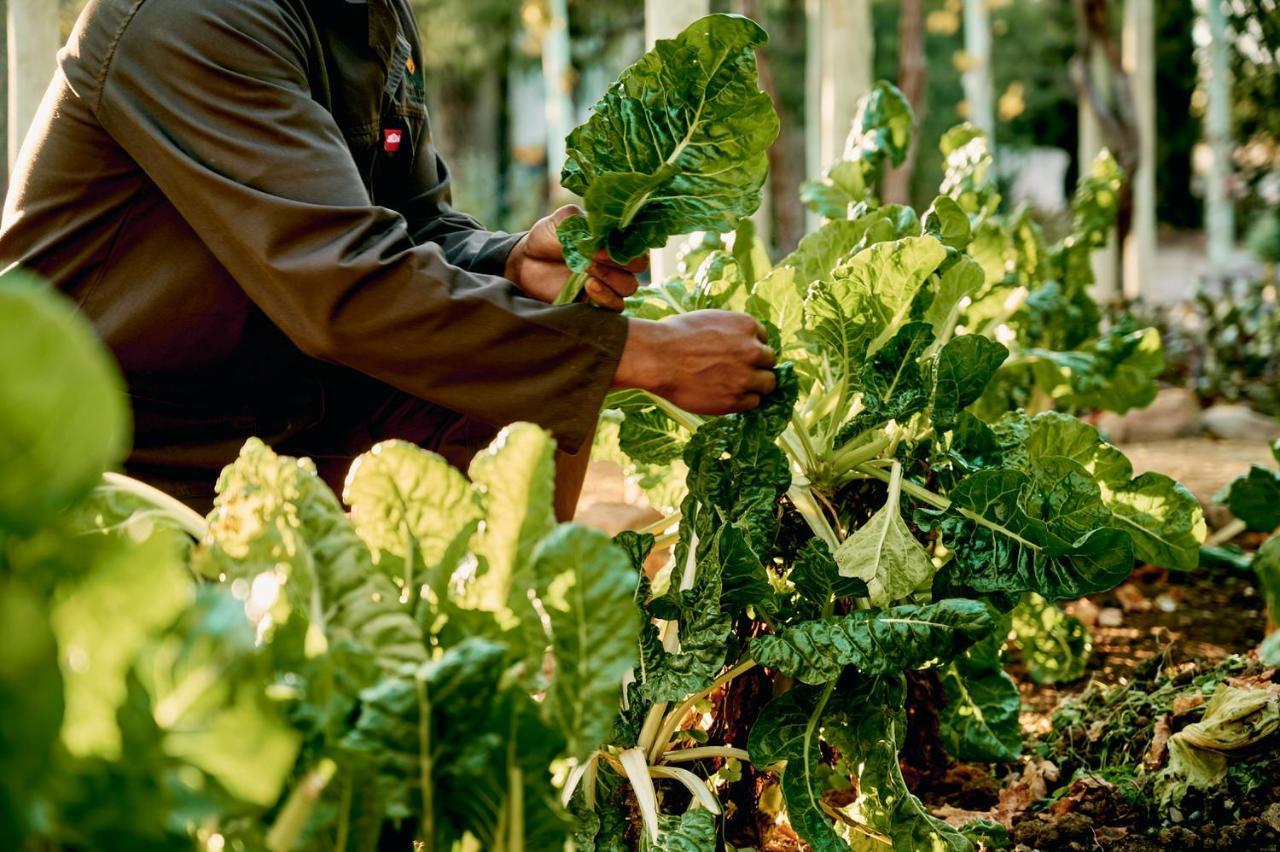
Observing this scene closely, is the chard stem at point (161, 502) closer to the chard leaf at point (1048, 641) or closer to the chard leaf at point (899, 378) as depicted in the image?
the chard leaf at point (899, 378)

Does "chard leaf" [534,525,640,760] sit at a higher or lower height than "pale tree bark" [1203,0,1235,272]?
higher

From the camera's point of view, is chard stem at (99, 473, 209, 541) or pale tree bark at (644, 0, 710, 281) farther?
pale tree bark at (644, 0, 710, 281)

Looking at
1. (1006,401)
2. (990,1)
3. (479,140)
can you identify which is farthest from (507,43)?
(1006,401)

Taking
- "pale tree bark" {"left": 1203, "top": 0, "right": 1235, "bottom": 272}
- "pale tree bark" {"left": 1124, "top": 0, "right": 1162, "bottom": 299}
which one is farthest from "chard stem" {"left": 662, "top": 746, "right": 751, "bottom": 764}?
"pale tree bark" {"left": 1203, "top": 0, "right": 1235, "bottom": 272}

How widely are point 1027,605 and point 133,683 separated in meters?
2.52

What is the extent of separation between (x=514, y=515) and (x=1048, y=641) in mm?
2171

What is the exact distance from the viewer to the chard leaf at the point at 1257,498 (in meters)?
3.01

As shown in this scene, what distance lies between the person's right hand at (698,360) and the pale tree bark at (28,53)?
9.60 feet

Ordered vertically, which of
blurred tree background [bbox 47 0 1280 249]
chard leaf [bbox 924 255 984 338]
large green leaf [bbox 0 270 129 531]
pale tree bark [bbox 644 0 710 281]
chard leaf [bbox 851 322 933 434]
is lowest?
blurred tree background [bbox 47 0 1280 249]

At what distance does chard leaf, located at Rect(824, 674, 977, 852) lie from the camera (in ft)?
6.46

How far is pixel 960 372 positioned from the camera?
2.16 m

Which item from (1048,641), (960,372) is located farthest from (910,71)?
(960,372)

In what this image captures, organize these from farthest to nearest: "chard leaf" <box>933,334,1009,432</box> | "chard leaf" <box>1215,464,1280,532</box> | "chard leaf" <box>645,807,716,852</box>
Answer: "chard leaf" <box>1215,464,1280,532</box> → "chard leaf" <box>933,334,1009,432</box> → "chard leaf" <box>645,807,716,852</box>

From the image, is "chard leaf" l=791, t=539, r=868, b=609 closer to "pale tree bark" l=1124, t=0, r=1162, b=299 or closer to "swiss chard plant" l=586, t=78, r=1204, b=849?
"swiss chard plant" l=586, t=78, r=1204, b=849
